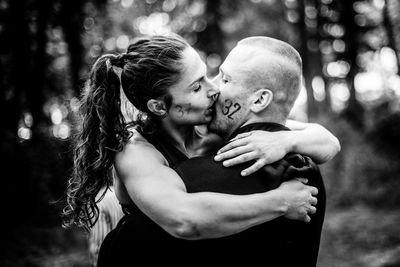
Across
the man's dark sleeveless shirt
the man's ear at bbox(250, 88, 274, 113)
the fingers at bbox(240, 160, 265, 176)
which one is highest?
the man's ear at bbox(250, 88, 274, 113)

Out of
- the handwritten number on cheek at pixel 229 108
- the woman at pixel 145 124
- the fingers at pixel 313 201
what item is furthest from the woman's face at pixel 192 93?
the fingers at pixel 313 201

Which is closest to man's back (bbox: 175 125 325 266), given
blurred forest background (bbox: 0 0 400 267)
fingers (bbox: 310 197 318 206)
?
fingers (bbox: 310 197 318 206)

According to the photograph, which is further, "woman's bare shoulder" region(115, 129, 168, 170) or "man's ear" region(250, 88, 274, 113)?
"man's ear" region(250, 88, 274, 113)

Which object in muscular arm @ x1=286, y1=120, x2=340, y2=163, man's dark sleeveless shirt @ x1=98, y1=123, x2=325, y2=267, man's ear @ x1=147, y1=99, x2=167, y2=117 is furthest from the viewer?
man's ear @ x1=147, y1=99, x2=167, y2=117

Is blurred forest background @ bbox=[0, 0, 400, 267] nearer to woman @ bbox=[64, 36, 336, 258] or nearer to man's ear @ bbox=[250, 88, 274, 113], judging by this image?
woman @ bbox=[64, 36, 336, 258]

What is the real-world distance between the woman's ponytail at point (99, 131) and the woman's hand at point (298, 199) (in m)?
0.90

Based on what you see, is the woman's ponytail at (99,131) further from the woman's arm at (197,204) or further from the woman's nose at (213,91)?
the woman's nose at (213,91)

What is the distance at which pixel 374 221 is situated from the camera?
34.1ft

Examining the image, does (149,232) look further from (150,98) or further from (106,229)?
(106,229)

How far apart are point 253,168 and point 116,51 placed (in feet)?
11.9

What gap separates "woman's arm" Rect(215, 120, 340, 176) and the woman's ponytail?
618 millimetres

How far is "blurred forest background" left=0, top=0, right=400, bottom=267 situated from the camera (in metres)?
9.55

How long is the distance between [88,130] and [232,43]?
66.8 feet

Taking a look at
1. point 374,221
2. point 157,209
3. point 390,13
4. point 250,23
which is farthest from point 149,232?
point 250,23
